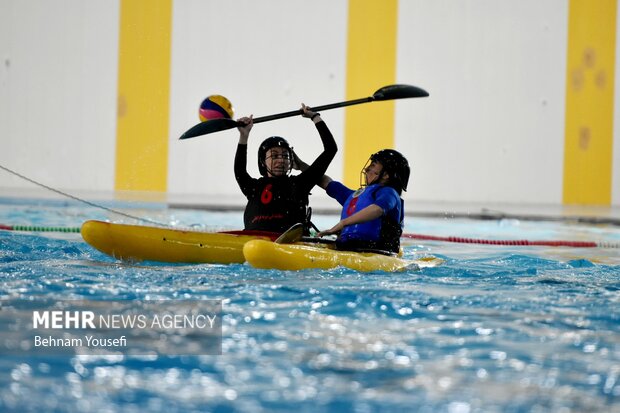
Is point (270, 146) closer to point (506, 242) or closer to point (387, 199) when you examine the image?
point (387, 199)

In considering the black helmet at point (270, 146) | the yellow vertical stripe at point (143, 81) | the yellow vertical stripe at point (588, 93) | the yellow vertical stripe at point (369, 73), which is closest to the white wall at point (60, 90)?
the yellow vertical stripe at point (143, 81)

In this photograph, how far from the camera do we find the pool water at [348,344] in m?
2.50

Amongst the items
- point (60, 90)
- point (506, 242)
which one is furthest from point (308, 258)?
point (60, 90)

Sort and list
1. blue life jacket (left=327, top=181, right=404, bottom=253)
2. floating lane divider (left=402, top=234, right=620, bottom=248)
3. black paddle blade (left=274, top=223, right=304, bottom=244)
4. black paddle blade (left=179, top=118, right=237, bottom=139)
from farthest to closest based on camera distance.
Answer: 1. floating lane divider (left=402, top=234, right=620, bottom=248)
2. black paddle blade (left=179, top=118, right=237, bottom=139)
3. blue life jacket (left=327, top=181, right=404, bottom=253)
4. black paddle blade (left=274, top=223, right=304, bottom=244)

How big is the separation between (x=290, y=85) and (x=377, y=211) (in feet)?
31.7

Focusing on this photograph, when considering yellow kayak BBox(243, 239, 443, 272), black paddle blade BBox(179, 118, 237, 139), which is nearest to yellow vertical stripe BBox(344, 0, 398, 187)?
black paddle blade BBox(179, 118, 237, 139)

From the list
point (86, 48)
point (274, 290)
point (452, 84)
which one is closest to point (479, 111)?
point (452, 84)

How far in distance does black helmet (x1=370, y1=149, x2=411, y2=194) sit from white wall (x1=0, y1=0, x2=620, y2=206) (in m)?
8.89

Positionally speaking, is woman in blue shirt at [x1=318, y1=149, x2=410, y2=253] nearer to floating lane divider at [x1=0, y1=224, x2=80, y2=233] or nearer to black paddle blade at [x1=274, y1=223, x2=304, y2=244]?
black paddle blade at [x1=274, y1=223, x2=304, y2=244]

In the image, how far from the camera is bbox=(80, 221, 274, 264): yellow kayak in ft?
16.9

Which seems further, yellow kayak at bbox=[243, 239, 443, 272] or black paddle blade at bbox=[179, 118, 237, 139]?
black paddle blade at bbox=[179, 118, 237, 139]

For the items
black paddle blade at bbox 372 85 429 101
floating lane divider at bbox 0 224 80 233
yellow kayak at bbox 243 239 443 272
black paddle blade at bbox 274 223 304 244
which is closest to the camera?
yellow kayak at bbox 243 239 443 272

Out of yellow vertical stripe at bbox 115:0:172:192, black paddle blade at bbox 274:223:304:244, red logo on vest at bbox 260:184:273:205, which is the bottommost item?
black paddle blade at bbox 274:223:304:244

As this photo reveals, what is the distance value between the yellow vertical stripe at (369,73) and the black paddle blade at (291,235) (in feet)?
30.2
